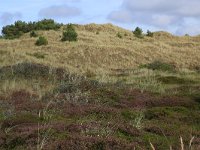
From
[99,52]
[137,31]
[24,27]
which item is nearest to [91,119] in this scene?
[99,52]

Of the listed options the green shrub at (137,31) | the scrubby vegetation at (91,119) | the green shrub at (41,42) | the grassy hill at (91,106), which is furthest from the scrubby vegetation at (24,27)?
the scrubby vegetation at (91,119)

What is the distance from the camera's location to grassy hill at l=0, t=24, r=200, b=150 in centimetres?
998

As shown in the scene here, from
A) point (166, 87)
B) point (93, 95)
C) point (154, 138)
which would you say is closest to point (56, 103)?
point (93, 95)

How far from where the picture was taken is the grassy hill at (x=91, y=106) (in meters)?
9.98

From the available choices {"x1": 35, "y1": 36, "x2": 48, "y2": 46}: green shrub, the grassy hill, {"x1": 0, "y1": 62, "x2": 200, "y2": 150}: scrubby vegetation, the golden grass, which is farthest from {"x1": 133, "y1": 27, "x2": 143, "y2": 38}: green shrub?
{"x1": 0, "y1": 62, "x2": 200, "y2": 150}: scrubby vegetation

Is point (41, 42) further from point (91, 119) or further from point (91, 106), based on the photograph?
point (91, 119)

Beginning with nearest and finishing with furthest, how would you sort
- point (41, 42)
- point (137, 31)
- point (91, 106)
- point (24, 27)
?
point (91, 106)
point (41, 42)
point (24, 27)
point (137, 31)

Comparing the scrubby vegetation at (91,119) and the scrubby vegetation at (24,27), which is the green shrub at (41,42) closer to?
the scrubby vegetation at (24,27)

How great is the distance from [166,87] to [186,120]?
39.2 ft

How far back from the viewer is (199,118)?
15086mm

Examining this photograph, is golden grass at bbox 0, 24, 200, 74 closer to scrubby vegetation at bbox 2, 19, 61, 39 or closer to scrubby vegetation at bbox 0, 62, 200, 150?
scrubby vegetation at bbox 2, 19, 61, 39

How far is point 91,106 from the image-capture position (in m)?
16.0

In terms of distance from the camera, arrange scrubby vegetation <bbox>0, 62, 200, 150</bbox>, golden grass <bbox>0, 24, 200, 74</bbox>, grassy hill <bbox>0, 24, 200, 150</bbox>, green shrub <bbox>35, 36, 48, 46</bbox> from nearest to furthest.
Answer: scrubby vegetation <bbox>0, 62, 200, 150</bbox>, grassy hill <bbox>0, 24, 200, 150</bbox>, golden grass <bbox>0, 24, 200, 74</bbox>, green shrub <bbox>35, 36, 48, 46</bbox>

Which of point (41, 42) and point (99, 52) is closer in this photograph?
point (99, 52)
